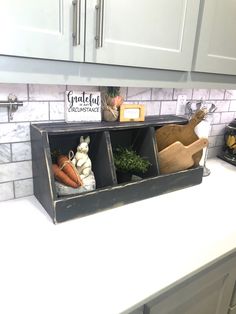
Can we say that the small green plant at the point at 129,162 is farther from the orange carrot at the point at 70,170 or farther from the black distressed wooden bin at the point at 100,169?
the orange carrot at the point at 70,170

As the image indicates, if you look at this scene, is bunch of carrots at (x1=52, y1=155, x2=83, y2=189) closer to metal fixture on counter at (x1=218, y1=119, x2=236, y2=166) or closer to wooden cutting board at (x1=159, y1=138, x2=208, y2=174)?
wooden cutting board at (x1=159, y1=138, x2=208, y2=174)

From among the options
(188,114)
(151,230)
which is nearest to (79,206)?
(151,230)

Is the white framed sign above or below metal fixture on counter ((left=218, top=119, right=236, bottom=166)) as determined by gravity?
above

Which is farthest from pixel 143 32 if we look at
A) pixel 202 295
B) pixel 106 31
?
pixel 202 295

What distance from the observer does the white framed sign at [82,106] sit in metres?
1.02

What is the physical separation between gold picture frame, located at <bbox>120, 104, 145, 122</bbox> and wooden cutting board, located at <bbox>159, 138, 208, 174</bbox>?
7.3 inches

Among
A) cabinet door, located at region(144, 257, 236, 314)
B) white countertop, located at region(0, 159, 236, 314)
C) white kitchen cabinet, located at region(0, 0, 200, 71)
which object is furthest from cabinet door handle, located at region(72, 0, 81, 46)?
cabinet door, located at region(144, 257, 236, 314)

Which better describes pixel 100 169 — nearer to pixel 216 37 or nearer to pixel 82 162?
pixel 82 162

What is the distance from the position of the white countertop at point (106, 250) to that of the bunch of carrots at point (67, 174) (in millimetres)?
130

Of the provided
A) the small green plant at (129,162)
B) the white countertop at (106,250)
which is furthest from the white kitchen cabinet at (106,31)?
the white countertop at (106,250)

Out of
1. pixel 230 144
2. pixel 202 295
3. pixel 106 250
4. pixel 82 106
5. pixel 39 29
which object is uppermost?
pixel 39 29

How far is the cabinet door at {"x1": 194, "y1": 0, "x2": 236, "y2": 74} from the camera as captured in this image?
929mm

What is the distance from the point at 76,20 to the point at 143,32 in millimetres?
230

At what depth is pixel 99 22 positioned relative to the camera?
0.71m
